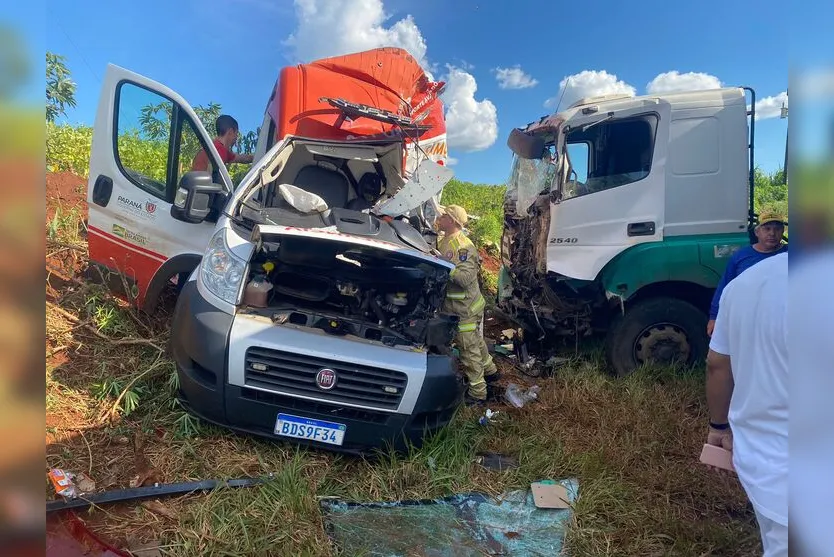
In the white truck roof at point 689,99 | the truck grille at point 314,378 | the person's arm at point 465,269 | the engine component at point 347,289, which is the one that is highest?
the white truck roof at point 689,99

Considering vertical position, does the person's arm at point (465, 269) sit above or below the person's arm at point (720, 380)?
above

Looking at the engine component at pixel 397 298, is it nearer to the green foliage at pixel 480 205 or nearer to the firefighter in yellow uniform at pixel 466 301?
the firefighter in yellow uniform at pixel 466 301

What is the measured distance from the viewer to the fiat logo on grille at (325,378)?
111 inches

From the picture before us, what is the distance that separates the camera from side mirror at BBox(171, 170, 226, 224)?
3656 millimetres

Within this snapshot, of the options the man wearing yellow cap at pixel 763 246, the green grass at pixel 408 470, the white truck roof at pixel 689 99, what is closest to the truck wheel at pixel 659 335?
the green grass at pixel 408 470

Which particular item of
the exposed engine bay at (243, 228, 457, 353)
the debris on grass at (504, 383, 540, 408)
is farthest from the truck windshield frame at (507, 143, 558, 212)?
the exposed engine bay at (243, 228, 457, 353)

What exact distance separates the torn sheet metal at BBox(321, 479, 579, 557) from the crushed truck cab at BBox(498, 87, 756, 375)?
2098 millimetres

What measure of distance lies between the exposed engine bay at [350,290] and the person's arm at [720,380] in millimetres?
1596

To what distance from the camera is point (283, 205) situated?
4086 mm

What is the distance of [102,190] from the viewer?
3990mm

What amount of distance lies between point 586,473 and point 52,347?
3.75 m

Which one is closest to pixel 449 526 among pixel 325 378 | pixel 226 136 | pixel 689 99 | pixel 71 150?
pixel 325 378

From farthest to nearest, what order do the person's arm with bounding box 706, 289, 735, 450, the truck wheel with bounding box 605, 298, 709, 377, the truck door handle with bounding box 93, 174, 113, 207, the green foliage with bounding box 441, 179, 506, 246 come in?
the green foliage with bounding box 441, 179, 506, 246, the truck wheel with bounding box 605, 298, 709, 377, the truck door handle with bounding box 93, 174, 113, 207, the person's arm with bounding box 706, 289, 735, 450

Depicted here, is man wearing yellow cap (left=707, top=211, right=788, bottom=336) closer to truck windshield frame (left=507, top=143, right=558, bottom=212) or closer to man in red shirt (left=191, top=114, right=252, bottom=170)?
truck windshield frame (left=507, top=143, right=558, bottom=212)
